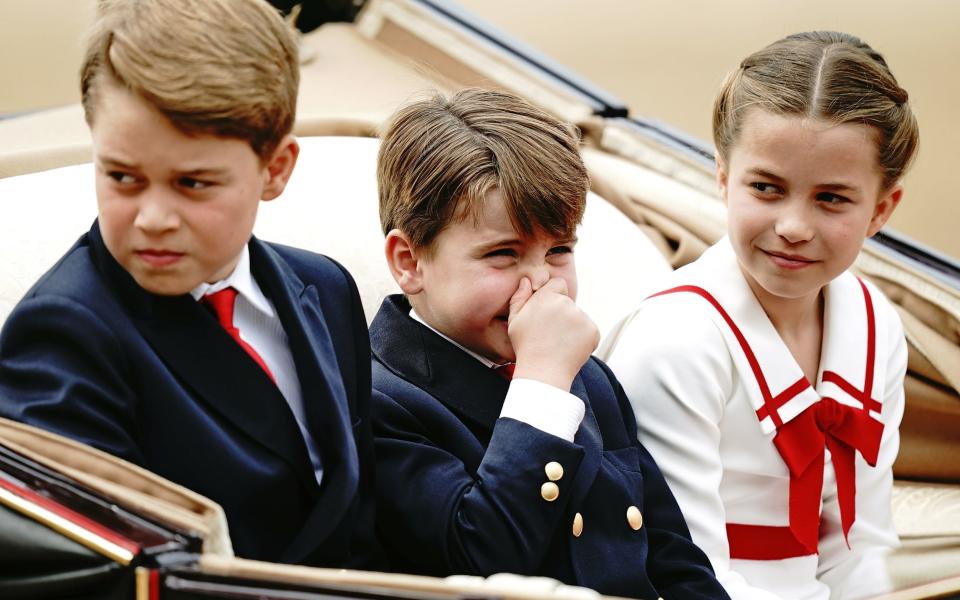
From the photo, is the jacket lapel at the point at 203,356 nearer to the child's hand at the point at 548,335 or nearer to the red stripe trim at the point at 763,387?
the child's hand at the point at 548,335

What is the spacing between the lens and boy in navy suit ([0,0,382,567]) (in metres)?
0.95

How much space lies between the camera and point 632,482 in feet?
4.22

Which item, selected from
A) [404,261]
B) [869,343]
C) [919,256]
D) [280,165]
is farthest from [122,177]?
[919,256]

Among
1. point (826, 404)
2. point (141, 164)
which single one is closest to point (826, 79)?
point (826, 404)

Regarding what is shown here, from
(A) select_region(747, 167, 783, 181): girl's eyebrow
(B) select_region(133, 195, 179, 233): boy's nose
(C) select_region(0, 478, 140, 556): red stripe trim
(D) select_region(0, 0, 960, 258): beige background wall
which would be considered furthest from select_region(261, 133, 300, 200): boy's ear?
(D) select_region(0, 0, 960, 258): beige background wall

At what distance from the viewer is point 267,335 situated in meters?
1.11

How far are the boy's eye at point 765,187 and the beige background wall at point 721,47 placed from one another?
2900mm

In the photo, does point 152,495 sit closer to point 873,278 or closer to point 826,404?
point 826,404

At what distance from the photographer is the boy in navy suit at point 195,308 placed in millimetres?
945

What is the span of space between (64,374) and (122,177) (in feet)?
0.51

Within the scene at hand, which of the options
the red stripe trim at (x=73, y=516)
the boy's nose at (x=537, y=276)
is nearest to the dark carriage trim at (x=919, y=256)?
the boy's nose at (x=537, y=276)

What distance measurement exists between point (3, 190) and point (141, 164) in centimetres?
58

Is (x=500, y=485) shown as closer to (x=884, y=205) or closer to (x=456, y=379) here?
(x=456, y=379)

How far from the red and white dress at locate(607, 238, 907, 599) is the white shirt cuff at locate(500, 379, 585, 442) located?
228 millimetres
